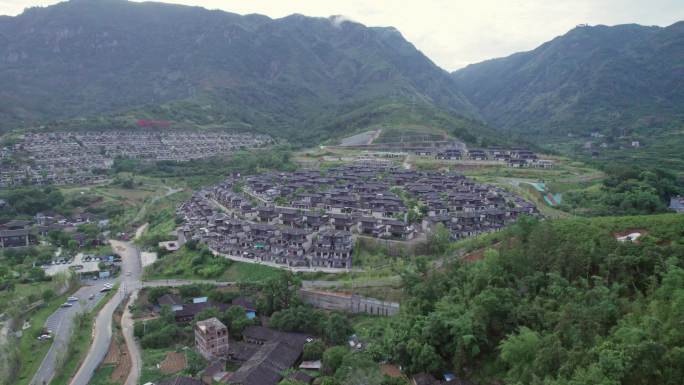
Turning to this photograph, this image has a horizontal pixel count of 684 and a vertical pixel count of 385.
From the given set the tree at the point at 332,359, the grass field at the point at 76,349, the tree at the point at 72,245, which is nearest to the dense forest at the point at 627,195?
the tree at the point at 332,359

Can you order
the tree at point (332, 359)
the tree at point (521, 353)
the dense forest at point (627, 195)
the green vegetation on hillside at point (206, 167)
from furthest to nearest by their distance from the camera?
the green vegetation on hillside at point (206, 167) < the dense forest at point (627, 195) < the tree at point (332, 359) < the tree at point (521, 353)

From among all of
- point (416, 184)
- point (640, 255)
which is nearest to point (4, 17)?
point (416, 184)

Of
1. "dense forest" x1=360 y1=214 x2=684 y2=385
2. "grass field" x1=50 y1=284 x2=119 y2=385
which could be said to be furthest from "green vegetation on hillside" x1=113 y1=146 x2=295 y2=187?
"dense forest" x1=360 y1=214 x2=684 y2=385

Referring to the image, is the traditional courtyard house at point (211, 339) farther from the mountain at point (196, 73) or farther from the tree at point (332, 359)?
the mountain at point (196, 73)

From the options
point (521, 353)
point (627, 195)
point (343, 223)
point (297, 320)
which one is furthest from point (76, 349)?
point (627, 195)

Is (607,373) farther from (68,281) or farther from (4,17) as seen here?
(4,17)

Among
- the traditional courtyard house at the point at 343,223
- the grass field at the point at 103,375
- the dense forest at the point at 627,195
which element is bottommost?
the grass field at the point at 103,375

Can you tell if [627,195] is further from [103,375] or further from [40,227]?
[40,227]

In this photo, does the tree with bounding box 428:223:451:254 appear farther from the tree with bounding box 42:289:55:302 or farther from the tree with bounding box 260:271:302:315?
the tree with bounding box 42:289:55:302
